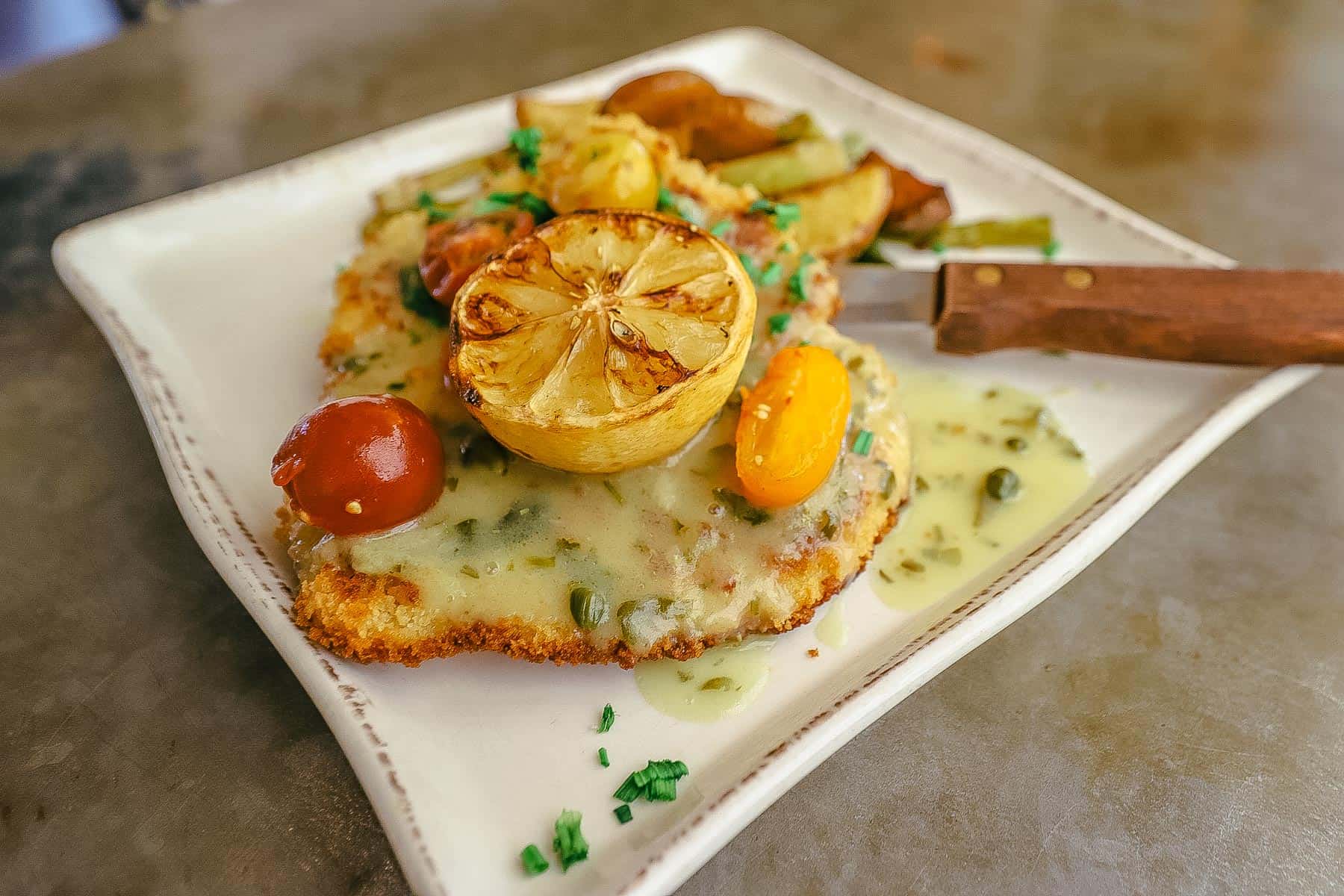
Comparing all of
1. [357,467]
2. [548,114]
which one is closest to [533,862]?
[357,467]

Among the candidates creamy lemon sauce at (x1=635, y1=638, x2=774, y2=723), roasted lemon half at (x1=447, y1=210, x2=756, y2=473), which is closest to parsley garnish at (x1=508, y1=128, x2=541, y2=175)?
roasted lemon half at (x1=447, y1=210, x2=756, y2=473)

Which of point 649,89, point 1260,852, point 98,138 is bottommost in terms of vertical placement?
point 1260,852

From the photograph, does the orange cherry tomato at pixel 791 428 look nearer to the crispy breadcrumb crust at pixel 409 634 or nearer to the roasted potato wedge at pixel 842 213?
the crispy breadcrumb crust at pixel 409 634

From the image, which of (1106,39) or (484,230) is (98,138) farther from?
(1106,39)

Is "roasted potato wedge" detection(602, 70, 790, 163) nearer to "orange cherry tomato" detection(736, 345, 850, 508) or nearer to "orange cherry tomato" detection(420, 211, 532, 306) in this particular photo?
"orange cherry tomato" detection(420, 211, 532, 306)

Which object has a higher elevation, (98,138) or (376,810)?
(98,138)

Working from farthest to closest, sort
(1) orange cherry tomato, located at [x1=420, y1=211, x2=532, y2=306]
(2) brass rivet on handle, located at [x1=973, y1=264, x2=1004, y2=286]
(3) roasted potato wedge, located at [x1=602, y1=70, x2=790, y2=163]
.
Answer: (3) roasted potato wedge, located at [x1=602, y1=70, x2=790, y2=163]
(2) brass rivet on handle, located at [x1=973, y1=264, x2=1004, y2=286]
(1) orange cherry tomato, located at [x1=420, y1=211, x2=532, y2=306]

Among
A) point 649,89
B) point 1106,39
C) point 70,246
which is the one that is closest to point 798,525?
point 649,89

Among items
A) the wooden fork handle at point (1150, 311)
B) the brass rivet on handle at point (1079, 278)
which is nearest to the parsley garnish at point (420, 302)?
the wooden fork handle at point (1150, 311)
